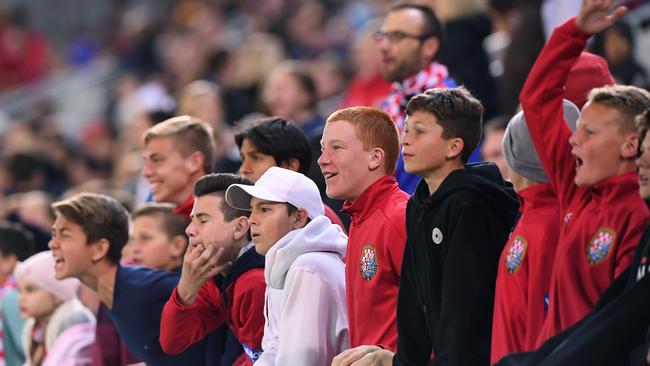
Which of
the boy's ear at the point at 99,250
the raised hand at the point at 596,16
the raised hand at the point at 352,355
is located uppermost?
the raised hand at the point at 596,16

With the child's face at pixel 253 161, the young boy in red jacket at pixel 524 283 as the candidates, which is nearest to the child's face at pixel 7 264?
the child's face at pixel 253 161

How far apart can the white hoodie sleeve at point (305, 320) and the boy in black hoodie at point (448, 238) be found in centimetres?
38

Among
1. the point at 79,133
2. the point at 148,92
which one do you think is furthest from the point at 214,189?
the point at 79,133

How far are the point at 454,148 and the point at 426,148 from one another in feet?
0.36

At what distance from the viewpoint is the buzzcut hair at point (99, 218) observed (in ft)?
24.1

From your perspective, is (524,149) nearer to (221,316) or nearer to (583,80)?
(583,80)

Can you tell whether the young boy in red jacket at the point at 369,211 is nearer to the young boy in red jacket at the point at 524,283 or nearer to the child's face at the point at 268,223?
the child's face at the point at 268,223

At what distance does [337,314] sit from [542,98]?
51.5 inches

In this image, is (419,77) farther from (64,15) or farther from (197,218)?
(64,15)

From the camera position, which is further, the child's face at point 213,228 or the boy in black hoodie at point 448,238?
the child's face at point 213,228

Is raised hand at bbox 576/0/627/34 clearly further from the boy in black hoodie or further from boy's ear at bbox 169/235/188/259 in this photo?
boy's ear at bbox 169/235/188/259

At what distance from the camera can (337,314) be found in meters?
5.91

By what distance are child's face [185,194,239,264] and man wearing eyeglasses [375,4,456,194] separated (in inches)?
66.7

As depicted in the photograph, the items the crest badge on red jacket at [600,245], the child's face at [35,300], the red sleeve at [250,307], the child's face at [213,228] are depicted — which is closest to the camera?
the crest badge on red jacket at [600,245]
